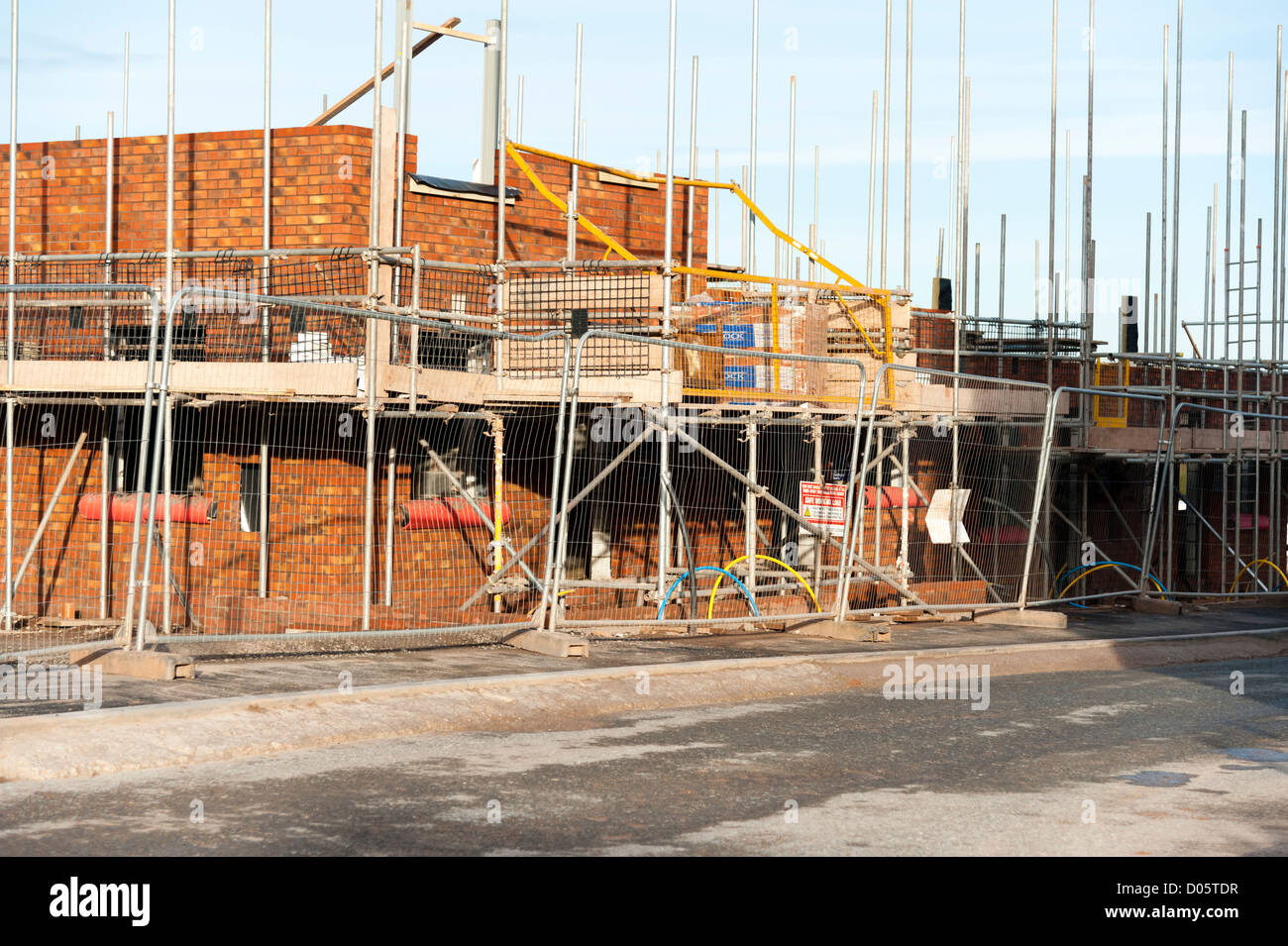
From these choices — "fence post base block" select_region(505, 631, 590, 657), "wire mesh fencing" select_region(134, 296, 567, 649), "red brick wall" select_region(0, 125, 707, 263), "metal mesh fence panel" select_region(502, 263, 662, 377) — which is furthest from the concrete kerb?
"red brick wall" select_region(0, 125, 707, 263)

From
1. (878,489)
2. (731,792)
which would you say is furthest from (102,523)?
(731,792)

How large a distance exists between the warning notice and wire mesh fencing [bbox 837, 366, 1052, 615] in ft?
2.72

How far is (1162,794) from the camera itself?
7676mm

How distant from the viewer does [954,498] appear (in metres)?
15.6

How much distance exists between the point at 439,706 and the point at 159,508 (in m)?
5.87

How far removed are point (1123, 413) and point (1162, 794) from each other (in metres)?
12.4

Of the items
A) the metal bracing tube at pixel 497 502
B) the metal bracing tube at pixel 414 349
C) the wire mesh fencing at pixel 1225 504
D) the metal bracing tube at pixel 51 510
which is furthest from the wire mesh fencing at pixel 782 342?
the metal bracing tube at pixel 51 510

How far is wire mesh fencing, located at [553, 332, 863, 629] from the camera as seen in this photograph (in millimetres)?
14047

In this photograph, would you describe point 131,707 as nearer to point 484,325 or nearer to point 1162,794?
point 1162,794

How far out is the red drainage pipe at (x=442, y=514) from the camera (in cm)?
1417

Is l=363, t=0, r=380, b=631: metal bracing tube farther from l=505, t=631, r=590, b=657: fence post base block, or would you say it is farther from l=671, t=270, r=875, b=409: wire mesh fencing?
l=671, t=270, r=875, b=409: wire mesh fencing

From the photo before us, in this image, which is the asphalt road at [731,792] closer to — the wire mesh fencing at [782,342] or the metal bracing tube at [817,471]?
the metal bracing tube at [817,471]

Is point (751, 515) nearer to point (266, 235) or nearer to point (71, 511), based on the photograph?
point (266, 235)
